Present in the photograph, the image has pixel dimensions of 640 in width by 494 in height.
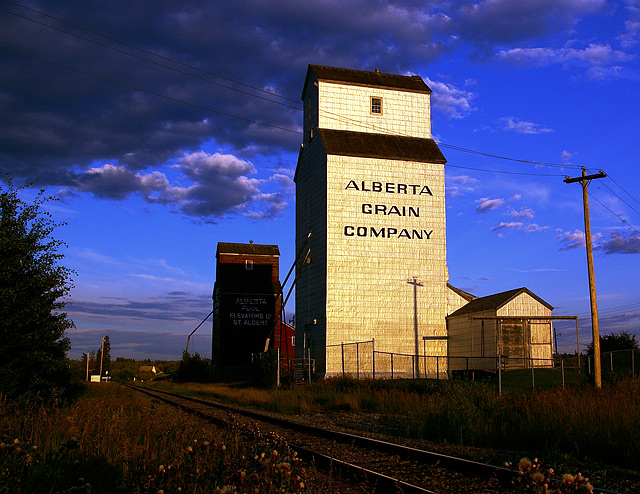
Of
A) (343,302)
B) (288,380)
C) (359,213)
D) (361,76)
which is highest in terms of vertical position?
(361,76)

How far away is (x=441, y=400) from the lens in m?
14.5

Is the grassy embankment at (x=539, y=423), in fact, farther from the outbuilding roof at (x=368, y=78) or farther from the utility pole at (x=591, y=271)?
the outbuilding roof at (x=368, y=78)

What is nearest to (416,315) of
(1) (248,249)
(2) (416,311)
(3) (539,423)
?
(2) (416,311)

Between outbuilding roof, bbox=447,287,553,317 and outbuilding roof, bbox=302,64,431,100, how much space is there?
14.9 m

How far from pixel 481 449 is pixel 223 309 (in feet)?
150

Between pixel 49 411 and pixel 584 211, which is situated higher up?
pixel 584 211

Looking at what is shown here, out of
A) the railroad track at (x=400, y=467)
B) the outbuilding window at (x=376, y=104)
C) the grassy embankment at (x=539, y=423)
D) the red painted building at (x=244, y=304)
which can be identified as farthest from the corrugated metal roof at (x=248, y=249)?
the railroad track at (x=400, y=467)

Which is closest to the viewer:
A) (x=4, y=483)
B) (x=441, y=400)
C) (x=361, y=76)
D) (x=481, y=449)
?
(x=4, y=483)

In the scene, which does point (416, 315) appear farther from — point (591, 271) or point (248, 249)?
point (248, 249)

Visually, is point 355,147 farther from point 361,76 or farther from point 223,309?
point 223,309

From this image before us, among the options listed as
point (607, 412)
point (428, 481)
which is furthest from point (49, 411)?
point (607, 412)

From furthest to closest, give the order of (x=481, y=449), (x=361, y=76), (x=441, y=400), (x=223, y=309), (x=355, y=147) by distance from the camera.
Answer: (x=223, y=309) < (x=361, y=76) < (x=355, y=147) < (x=441, y=400) < (x=481, y=449)

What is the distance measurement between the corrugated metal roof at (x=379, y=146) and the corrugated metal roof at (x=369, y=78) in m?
3.56

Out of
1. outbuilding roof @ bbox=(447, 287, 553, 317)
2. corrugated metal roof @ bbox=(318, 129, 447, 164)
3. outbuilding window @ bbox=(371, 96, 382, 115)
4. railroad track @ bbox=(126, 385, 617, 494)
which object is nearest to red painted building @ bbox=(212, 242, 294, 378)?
corrugated metal roof @ bbox=(318, 129, 447, 164)
